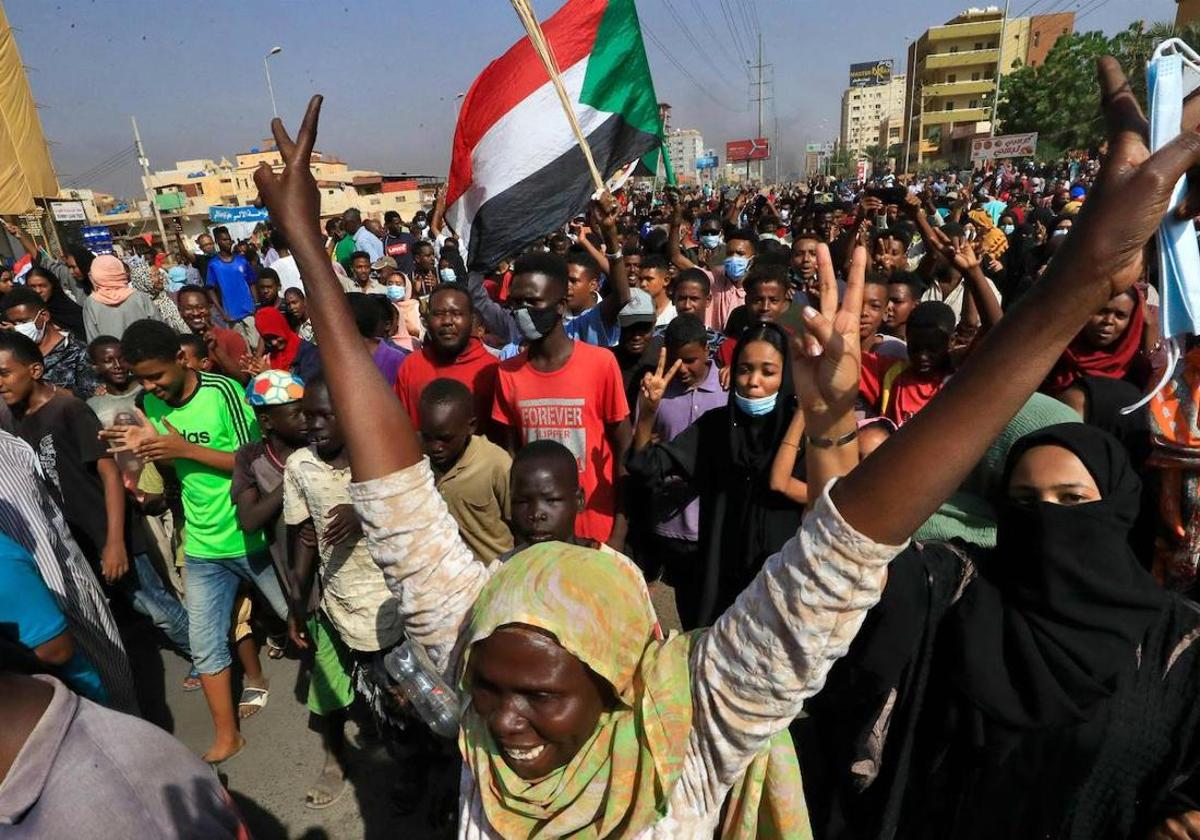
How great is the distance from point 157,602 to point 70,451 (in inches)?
38.4

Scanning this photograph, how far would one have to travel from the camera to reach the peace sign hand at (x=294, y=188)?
1.03 m

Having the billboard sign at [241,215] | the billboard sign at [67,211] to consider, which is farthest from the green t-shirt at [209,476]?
the billboard sign at [241,215]

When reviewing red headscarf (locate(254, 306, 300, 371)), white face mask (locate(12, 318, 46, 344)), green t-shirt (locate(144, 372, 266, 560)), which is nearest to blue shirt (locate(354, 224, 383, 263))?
red headscarf (locate(254, 306, 300, 371))

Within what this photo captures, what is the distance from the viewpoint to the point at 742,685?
949 millimetres

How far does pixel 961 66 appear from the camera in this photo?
Answer: 6675 cm

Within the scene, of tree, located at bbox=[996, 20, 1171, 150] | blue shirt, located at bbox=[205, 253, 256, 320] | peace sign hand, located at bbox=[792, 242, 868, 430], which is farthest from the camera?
tree, located at bbox=[996, 20, 1171, 150]

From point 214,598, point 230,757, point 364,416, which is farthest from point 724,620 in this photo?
point 230,757

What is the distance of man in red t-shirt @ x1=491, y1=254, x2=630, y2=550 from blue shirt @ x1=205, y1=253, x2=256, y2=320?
708 centimetres

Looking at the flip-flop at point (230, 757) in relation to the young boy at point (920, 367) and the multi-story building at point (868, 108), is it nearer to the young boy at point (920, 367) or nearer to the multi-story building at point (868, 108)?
the young boy at point (920, 367)

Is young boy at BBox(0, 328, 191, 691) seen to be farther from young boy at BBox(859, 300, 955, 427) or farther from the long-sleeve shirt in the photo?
young boy at BBox(859, 300, 955, 427)

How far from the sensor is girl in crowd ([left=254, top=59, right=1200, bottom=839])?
771 mm

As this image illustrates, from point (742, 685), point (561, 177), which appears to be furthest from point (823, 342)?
point (561, 177)

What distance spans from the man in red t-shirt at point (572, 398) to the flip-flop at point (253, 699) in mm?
1896

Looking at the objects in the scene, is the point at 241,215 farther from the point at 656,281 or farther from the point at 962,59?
the point at 962,59
